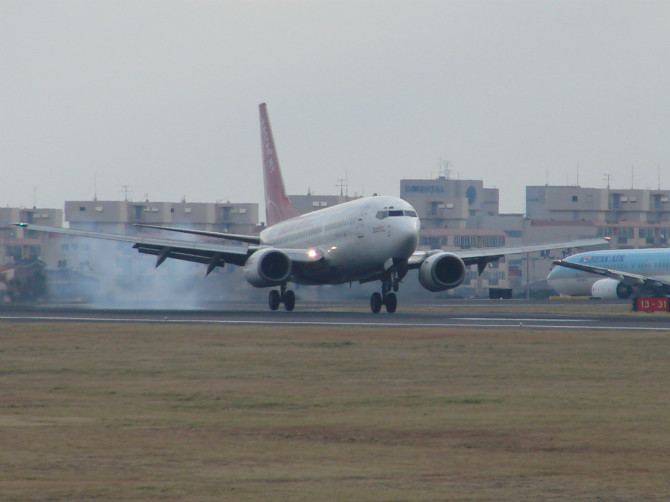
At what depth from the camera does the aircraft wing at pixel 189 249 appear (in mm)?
54594

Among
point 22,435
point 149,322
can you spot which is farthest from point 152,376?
point 149,322

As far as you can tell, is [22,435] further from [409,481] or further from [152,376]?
[152,376]

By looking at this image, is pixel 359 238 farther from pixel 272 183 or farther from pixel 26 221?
pixel 26 221

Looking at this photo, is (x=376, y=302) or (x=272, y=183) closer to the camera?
(x=376, y=302)

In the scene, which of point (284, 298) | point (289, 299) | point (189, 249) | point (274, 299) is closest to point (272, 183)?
point (189, 249)

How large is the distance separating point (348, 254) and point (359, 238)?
4.20 feet

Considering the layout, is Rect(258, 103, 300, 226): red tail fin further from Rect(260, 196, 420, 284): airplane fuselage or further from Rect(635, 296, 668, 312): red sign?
Rect(635, 296, 668, 312): red sign

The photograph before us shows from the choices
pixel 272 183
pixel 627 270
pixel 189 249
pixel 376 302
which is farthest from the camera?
pixel 627 270

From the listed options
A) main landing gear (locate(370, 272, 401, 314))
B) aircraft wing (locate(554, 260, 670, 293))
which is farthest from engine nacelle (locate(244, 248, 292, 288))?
aircraft wing (locate(554, 260, 670, 293))

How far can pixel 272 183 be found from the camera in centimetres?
7025

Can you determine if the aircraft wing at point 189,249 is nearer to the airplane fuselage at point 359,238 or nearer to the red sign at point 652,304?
the airplane fuselage at point 359,238

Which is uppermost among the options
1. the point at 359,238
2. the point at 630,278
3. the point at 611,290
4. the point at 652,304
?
the point at 359,238

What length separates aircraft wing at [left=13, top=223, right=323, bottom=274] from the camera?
179 feet

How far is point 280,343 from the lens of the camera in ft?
109
